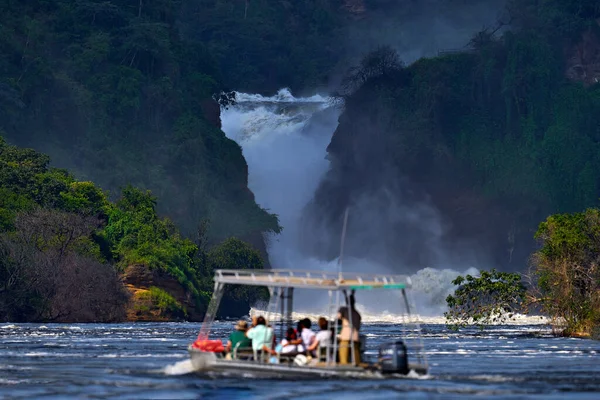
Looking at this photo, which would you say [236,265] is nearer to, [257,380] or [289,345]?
[289,345]

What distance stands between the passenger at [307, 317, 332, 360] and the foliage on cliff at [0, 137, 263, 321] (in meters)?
70.2

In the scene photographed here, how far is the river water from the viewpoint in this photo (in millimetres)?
45062

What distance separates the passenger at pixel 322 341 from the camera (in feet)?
157

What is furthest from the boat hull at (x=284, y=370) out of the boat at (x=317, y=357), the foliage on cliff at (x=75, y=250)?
the foliage on cliff at (x=75, y=250)

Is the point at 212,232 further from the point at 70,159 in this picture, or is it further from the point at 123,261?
the point at 123,261

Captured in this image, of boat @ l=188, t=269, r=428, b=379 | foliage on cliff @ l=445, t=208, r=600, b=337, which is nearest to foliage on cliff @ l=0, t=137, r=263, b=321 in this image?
foliage on cliff @ l=445, t=208, r=600, b=337

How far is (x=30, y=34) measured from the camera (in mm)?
189125

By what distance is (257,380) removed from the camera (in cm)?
4797

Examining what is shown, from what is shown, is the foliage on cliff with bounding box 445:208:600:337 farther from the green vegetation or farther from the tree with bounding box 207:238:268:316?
the tree with bounding box 207:238:268:316

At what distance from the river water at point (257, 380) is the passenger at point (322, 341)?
1100 millimetres

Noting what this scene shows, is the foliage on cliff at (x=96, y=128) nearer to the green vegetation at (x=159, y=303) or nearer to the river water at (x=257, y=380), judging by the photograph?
the green vegetation at (x=159, y=303)

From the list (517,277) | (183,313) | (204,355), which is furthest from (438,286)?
(204,355)

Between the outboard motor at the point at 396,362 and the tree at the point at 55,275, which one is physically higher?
the tree at the point at 55,275

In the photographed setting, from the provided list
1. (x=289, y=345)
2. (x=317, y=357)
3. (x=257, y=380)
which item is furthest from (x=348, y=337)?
(x=257, y=380)
